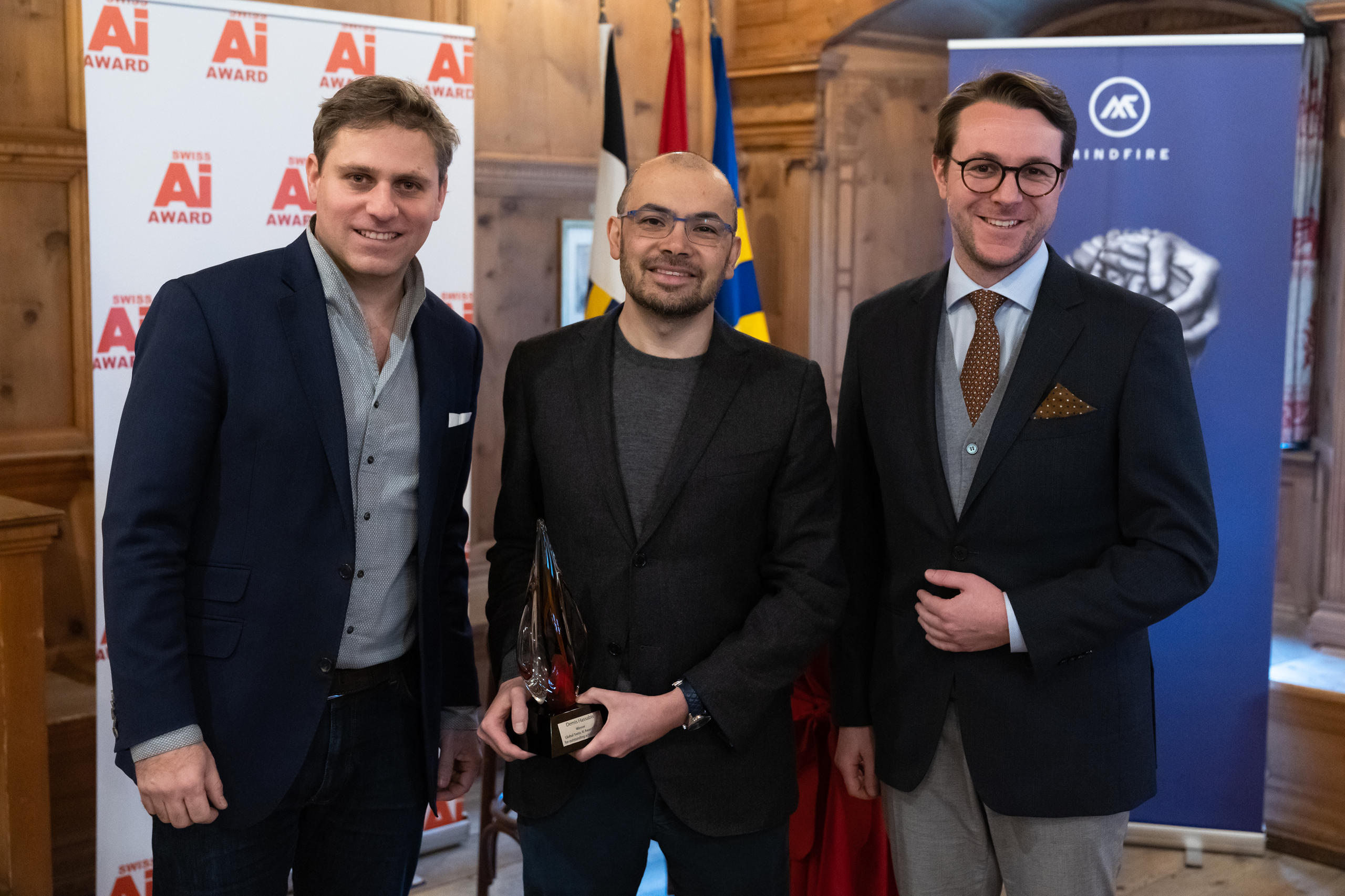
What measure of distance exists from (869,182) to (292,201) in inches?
95.6

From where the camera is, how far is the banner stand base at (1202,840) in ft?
11.7

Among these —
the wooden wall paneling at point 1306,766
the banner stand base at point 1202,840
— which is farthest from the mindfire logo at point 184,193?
the wooden wall paneling at point 1306,766

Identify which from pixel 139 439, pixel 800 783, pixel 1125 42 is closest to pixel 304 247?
pixel 139 439

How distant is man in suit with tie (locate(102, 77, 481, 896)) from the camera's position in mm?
1632

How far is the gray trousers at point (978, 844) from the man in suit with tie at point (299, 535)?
2.59 feet

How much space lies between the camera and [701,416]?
183 centimetres

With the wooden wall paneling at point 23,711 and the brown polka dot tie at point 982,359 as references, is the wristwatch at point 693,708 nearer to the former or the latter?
the brown polka dot tie at point 982,359

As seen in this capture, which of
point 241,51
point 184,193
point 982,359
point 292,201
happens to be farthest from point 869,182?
point 982,359

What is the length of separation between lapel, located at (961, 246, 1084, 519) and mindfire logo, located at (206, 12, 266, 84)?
198 centimetres

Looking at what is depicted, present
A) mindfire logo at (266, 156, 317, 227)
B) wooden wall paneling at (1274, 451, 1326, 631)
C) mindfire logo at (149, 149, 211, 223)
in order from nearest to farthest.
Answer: mindfire logo at (149, 149, 211, 223) < mindfire logo at (266, 156, 317, 227) < wooden wall paneling at (1274, 451, 1326, 631)

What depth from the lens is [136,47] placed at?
268 centimetres

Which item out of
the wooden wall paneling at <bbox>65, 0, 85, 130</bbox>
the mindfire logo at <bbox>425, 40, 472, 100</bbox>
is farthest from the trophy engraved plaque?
the wooden wall paneling at <bbox>65, 0, 85, 130</bbox>

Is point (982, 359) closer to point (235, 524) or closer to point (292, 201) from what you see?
point (235, 524)

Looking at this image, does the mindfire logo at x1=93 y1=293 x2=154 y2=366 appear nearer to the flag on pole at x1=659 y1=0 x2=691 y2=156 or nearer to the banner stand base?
the flag on pole at x1=659 y1=0 x2=691 y2=156
